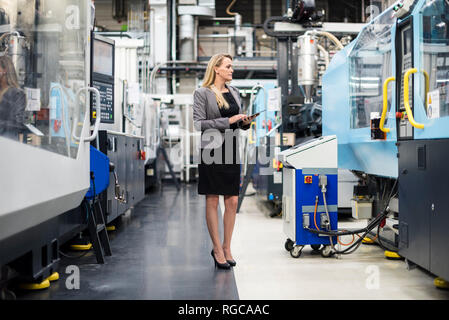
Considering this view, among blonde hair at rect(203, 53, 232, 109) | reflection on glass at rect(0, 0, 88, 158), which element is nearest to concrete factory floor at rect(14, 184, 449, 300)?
reflection on glass at rect(0, 0, 88, 158)

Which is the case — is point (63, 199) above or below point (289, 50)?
below

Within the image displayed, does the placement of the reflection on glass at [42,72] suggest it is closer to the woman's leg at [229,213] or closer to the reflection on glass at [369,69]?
the woman's leg at [229,213]

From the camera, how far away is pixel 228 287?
286 centimetres

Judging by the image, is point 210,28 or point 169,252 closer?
point 169,252

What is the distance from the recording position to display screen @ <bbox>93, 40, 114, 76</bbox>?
16.2ft

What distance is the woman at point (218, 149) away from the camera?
3.28 m

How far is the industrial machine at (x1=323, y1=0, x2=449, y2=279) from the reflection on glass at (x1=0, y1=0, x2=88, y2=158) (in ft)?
6.14

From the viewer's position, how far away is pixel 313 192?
12.1ft

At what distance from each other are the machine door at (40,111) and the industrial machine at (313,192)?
64.0 inches

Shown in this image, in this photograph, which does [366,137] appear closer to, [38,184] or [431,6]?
[431,6]

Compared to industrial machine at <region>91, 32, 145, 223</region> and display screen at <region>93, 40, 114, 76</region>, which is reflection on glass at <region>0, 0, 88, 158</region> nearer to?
industrial machine at <region>91, 32, 145, 223</region>

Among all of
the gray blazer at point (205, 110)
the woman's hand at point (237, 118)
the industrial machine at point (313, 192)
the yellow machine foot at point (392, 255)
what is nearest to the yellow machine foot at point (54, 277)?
the gray blazer at point (205, 110)

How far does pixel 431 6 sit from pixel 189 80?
992 cm

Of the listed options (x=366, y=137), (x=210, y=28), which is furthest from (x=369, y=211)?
(x=210, y=28)
